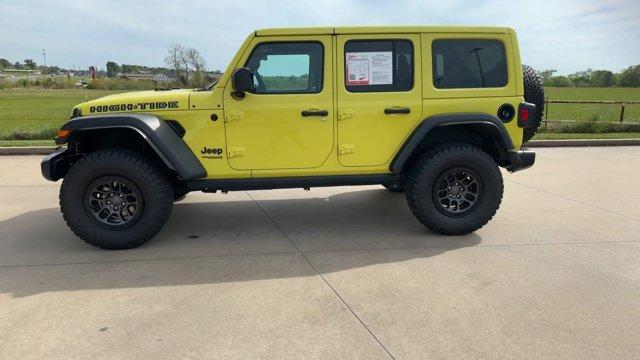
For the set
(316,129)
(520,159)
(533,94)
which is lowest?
(520,159)

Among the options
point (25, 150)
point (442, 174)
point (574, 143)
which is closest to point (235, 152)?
point (442, 174)

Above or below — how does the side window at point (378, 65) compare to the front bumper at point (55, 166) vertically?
above

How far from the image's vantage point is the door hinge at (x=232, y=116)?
427 cm

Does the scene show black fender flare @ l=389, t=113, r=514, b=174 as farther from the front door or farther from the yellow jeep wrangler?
the front door

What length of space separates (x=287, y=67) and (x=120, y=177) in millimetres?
1786

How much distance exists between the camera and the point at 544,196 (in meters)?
6.18

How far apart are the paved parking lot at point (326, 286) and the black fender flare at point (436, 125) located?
0.78 meters

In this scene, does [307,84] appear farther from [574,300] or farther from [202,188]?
[574,300]

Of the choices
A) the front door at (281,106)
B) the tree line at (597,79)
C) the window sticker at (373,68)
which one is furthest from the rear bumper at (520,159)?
the tree line at (597,79)

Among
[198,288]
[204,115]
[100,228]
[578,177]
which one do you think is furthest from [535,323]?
[578,177]

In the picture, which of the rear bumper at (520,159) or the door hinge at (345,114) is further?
the rear bumper at (520,159)

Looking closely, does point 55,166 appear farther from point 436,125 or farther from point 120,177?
point 436,125

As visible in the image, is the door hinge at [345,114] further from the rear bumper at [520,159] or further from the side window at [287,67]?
the rear bumper at [520,159]

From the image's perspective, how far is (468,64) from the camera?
4551 millimetres
